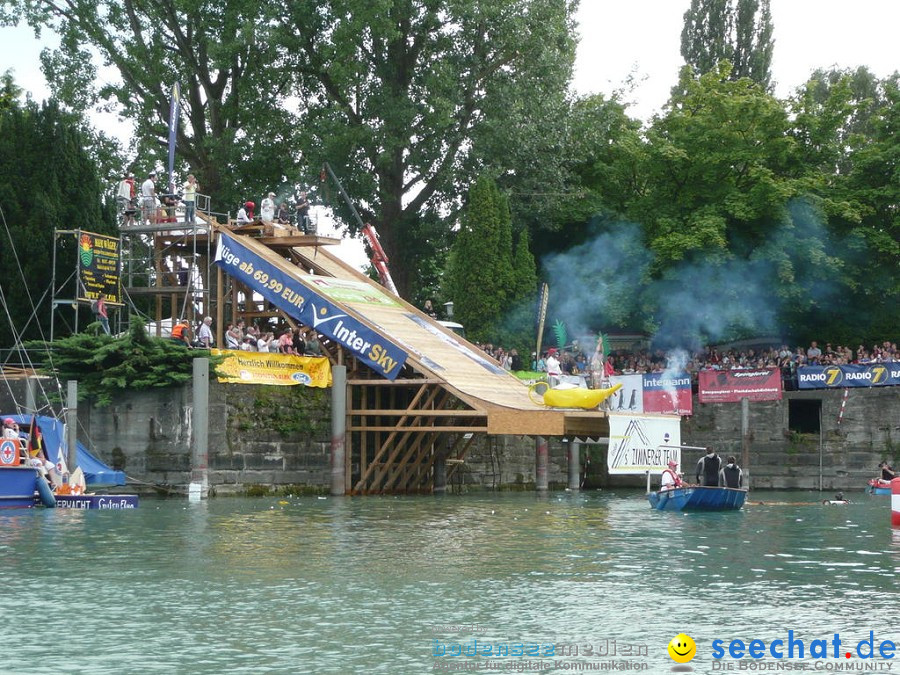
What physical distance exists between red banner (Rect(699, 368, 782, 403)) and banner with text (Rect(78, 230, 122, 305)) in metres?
22.1

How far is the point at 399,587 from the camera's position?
842 inches

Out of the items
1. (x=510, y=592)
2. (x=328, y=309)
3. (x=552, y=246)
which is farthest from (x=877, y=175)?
(x=510, y=592)

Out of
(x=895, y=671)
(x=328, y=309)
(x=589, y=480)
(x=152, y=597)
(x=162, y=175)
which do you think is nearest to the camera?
(x=895, y=671)

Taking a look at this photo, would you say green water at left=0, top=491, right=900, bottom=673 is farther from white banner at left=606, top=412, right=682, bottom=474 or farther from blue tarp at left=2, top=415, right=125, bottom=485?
white banner at left=606, top=412, right=682, bottom=474

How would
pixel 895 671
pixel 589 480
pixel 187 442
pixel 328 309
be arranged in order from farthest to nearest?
1. pixel 589 480
2. pixel 328 309
3. pixel 187 442
4. pixel 895 671

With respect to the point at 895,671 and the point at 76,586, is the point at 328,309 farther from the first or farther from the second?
the point at 895,671

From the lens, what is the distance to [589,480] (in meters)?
54.7

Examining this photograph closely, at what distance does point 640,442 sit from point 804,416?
16.7 m

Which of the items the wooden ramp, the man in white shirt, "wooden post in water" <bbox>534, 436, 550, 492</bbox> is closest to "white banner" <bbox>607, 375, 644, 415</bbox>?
"wooden post in water" <bbox>534, 436, 550, 492</bbox>

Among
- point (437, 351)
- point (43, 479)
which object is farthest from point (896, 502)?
point (43, 479)

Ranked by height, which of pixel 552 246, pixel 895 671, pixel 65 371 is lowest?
pixel 895 671

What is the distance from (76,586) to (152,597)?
171 cm

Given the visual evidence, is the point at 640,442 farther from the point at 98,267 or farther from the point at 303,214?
the point at 98,267

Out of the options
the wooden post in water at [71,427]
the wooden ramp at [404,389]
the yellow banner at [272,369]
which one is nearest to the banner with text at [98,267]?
the wooden ramp at [404,389]
